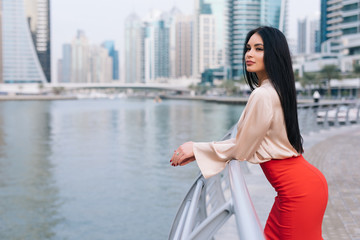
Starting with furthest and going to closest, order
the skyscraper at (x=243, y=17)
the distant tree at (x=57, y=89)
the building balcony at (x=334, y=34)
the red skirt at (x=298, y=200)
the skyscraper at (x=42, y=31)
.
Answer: the skyscraper at (x=42, y=31) → the skyscraper at (x=243, y=17) → the distant tree at (x=57, y=89) → the building balcony at (x=334, y=34) → the red skirt at (x=298, y=200)

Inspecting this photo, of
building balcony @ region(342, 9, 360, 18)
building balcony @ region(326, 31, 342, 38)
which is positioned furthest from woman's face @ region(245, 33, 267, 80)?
building balcony @ region(326, 31, 342, 38)

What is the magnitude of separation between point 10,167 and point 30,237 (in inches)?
394

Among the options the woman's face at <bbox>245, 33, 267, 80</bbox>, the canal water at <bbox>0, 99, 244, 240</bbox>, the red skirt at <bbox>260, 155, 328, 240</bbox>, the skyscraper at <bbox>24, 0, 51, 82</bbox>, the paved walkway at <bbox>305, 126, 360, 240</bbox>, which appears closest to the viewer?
the red skirt at <bbox>260, 155, 328, 240</bbox>

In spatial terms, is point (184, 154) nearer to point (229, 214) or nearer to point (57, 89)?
point (229, 214)

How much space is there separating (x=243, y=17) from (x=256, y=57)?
509 feet

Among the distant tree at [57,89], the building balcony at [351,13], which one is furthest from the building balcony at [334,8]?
the distant tree at [57,89]

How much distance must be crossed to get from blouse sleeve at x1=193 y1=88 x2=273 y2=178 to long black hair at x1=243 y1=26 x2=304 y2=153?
87 mm

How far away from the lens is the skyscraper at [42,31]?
171875 mm

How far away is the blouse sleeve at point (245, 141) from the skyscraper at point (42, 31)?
180m

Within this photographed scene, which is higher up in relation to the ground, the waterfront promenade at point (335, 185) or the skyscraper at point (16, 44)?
the skyscraper at point (16, 44)

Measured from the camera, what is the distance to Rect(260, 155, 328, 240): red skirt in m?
1.95

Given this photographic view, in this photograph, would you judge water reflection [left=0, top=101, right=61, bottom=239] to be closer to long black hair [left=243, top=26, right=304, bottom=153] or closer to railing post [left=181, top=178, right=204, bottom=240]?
railing post [left=181, top=178, right=204, bottom=240]

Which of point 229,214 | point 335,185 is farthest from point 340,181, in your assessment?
point 229,214

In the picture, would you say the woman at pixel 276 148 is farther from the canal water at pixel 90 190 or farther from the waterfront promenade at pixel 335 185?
the canal water at pixel 90 190
